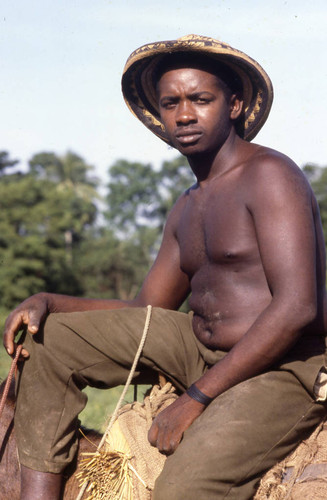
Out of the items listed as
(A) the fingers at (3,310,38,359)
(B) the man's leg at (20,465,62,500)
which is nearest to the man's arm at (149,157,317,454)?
(B) the man's leg at (20,465,62,500)

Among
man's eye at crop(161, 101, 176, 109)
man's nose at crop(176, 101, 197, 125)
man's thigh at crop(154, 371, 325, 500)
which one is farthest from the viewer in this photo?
man's eye at crop(161, 101, 176, 109)

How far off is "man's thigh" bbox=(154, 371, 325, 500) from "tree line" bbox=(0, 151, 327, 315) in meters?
23.8

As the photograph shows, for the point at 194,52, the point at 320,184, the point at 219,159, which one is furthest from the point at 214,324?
the point at 320,184

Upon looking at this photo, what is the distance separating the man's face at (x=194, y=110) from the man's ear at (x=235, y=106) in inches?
4.7

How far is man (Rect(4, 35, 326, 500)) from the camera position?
288cm

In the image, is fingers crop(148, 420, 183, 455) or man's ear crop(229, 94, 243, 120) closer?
fingers crop(148, 420, 183, 455)

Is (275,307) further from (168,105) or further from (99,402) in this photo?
(99,402)

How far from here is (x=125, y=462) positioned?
3016 millimetres

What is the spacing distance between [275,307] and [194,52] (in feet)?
4.29

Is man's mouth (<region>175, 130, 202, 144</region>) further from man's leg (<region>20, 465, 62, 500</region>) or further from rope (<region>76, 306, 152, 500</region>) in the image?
man's leg (<region>20, 465, 62, 500</region>)

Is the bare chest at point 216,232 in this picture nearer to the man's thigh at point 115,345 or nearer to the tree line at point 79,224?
the man's thigh at point 115,345

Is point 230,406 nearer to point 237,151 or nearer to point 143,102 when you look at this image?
point 237,151

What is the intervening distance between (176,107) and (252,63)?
0.42m

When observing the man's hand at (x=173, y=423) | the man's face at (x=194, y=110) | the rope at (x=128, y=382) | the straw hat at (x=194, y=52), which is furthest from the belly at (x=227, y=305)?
the straw hat at (x=194, y=52)
